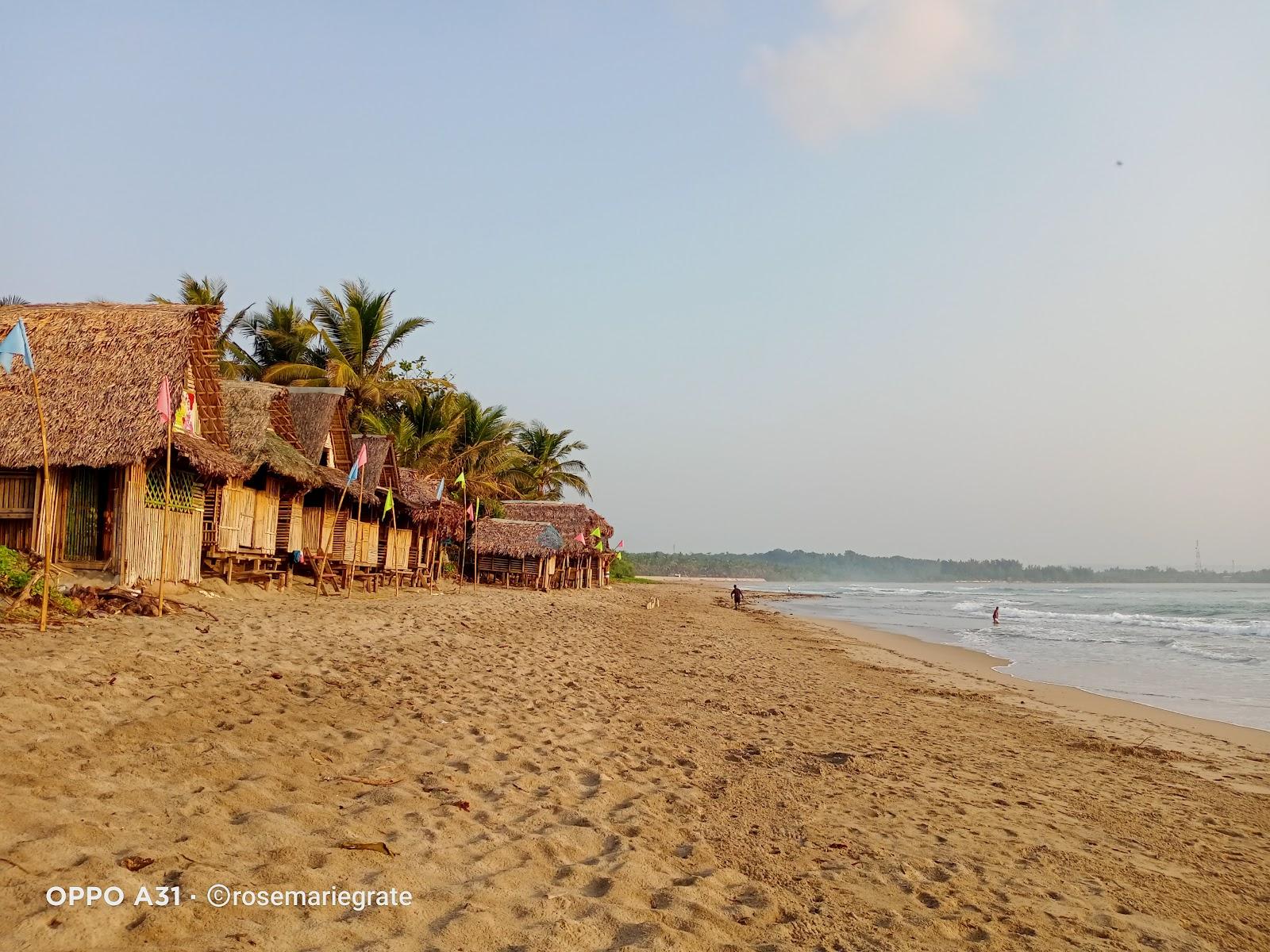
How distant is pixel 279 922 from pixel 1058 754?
7.39 meters

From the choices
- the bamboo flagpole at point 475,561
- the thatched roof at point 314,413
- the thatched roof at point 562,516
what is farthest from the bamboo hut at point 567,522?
the thatched roof at point 314,413

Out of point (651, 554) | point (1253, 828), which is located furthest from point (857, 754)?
point (651, 554)

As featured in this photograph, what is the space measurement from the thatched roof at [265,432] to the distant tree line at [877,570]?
9549 centimetres

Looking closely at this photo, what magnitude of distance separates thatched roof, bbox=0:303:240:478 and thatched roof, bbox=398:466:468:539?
974 cm

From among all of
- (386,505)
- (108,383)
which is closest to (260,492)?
(386,505)

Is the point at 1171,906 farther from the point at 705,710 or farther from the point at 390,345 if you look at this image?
the point at 390,345

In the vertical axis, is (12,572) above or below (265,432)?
below

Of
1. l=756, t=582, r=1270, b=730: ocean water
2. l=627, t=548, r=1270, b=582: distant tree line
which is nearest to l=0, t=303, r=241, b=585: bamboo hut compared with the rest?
l=756, t=582, r=1270, b=730: ocean water

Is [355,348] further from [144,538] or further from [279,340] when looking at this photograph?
[144,538]

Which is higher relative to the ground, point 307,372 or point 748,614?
point 307,372

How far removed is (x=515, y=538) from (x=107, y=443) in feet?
66.7

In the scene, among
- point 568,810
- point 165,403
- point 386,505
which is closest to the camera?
point 568,810

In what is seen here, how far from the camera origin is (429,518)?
24047 millimetres

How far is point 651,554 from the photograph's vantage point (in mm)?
130875
